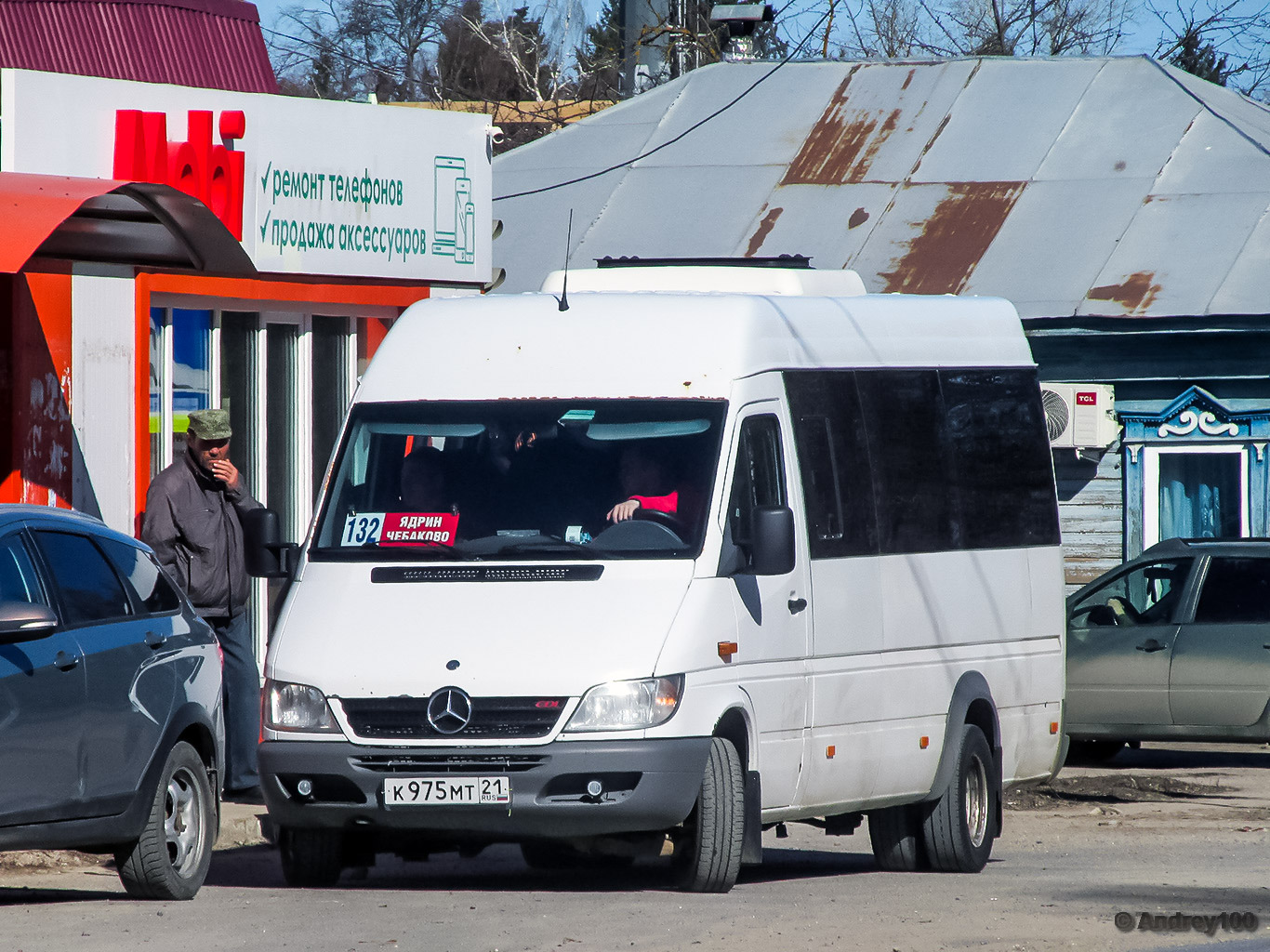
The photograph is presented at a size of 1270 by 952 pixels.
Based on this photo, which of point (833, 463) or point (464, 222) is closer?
point (833, 463)

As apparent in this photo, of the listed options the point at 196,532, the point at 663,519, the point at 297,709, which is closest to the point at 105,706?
the point at 297,709

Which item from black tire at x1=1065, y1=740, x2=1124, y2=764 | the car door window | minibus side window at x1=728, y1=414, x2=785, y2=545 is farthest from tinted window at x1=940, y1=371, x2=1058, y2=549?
black tire at x1=1065, y1=740, x2=1124, y2=764

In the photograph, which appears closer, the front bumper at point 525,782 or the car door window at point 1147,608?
the front bumper at point 525,782

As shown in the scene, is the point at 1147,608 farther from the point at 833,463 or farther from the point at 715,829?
the point at 715,829

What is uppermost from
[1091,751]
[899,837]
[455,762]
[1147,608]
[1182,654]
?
[1147,608]

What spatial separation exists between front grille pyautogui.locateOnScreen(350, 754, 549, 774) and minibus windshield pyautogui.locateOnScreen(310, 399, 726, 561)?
2.93ft

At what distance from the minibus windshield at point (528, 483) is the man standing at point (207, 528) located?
8.53 feet

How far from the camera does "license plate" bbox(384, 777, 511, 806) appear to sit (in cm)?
879

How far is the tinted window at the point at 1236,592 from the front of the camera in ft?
52.8

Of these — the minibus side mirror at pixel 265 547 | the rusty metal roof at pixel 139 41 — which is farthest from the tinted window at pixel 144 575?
the rusty metal roof at pixel 139 41

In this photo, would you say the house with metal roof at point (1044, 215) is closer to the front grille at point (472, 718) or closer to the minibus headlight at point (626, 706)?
the minibus headlight at point (626, 706)

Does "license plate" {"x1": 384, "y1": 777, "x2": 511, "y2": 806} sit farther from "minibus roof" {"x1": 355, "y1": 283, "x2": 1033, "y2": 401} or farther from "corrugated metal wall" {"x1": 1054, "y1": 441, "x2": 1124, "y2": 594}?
"corrugated metal wall" {"x1": 1054, "y1": 441, "x2": 1124, "y2": 594}

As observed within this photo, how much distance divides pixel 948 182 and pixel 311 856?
16357 mm

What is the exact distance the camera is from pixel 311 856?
31.3 feet
